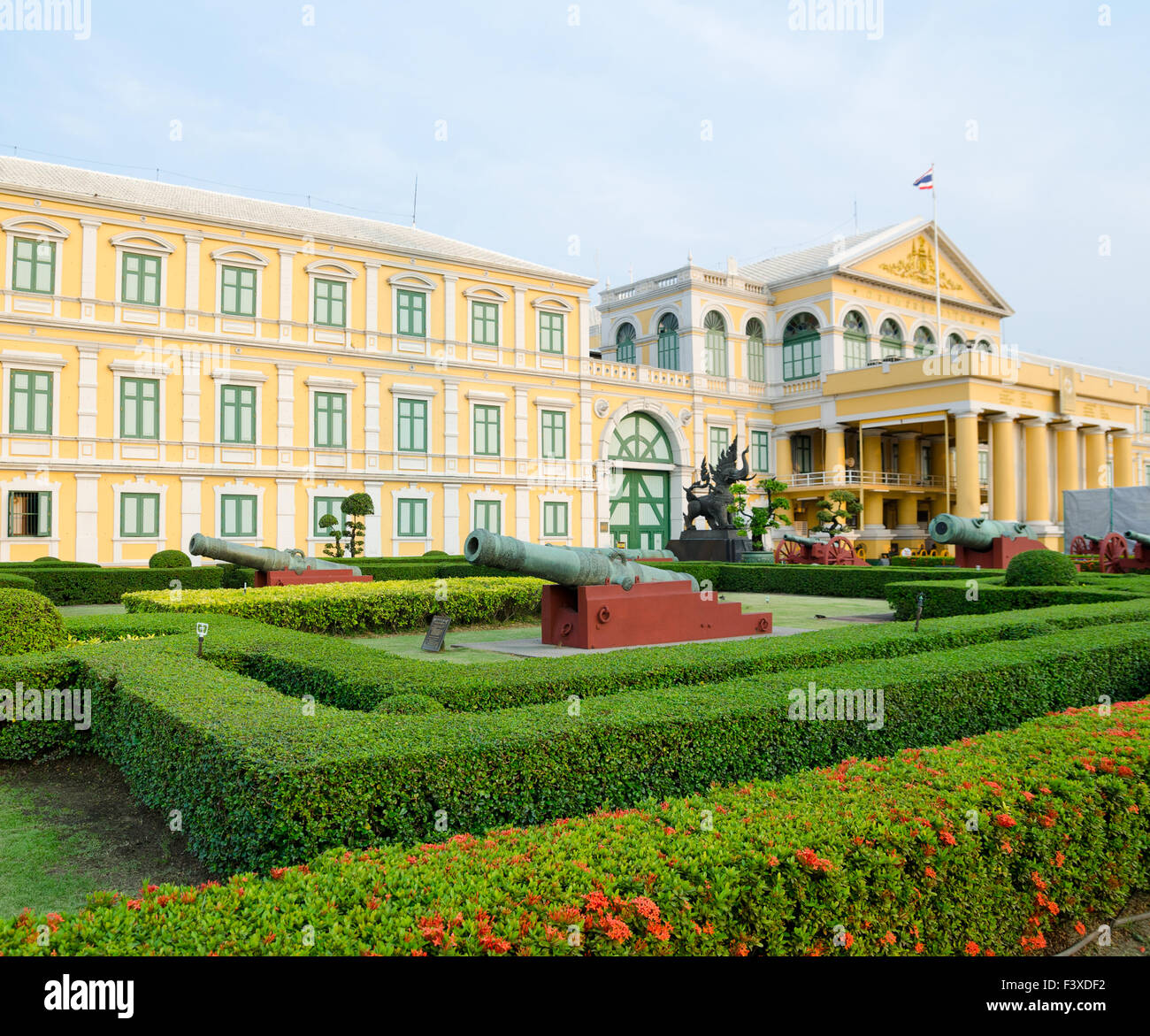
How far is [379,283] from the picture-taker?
30.4 m

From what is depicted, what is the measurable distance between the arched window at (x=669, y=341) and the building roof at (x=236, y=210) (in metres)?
6.37

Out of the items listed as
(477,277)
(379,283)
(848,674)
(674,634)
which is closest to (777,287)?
(477,277)

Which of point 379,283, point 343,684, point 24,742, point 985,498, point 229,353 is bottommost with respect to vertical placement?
point 24,742

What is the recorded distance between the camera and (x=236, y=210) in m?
30.0

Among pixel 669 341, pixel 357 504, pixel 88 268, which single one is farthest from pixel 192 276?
pixel 669 341

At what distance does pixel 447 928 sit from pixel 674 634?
995 centimetres

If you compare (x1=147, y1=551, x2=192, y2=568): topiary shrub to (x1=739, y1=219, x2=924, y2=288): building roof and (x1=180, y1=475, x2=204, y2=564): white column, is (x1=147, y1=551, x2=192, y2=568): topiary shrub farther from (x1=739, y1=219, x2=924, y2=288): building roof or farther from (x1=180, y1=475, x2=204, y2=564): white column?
A: (x1=739, y1=219, x2=924, y2=288): building roof

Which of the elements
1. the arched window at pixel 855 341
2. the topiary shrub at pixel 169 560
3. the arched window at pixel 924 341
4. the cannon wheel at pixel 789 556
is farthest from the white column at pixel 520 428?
the arched window at pixel 924 341

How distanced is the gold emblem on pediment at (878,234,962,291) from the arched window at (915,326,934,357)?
2.46 meters

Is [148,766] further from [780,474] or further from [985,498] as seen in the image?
[985,498]

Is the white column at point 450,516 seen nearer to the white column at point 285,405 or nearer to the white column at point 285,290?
the white column at point 285,405

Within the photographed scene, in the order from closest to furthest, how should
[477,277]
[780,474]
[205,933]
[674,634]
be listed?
[205,933], [674,634], [477,277], [780,474]

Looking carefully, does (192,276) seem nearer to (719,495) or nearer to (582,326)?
(582,326)

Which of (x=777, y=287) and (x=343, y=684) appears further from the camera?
(x=777, y=287)
